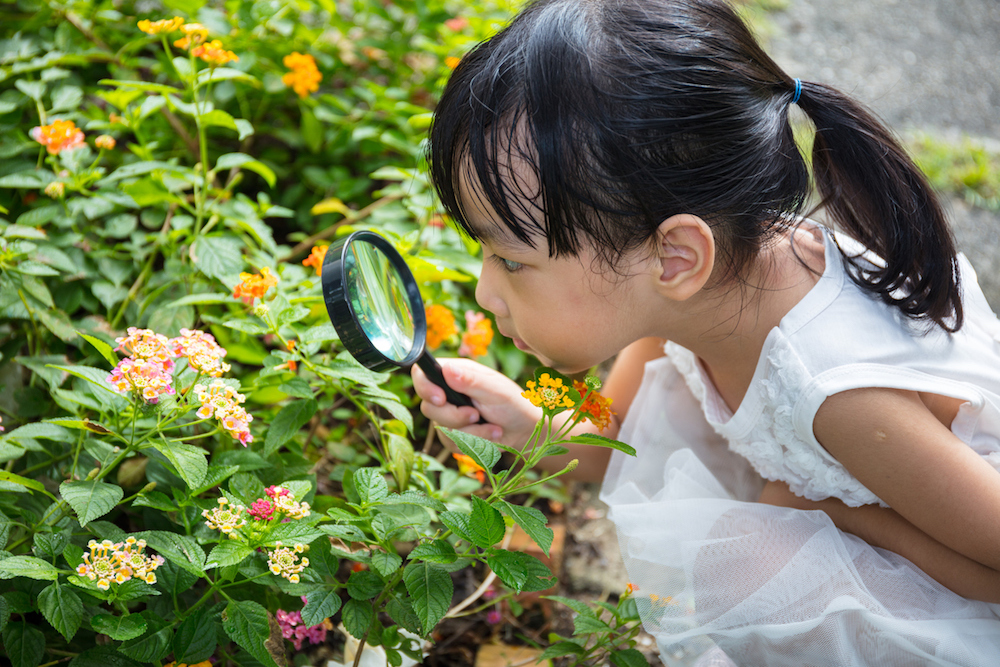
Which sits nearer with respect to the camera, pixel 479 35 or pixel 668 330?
pixel 668 330

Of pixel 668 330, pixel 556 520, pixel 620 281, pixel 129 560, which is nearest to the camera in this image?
pixel 129 560

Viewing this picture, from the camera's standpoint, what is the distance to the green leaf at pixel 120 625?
897 millimetres

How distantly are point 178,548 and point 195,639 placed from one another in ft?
0.40

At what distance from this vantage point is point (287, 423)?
1172mm

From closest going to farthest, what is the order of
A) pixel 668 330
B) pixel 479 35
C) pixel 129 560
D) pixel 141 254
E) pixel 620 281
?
pixel 129 560, pixel 620 281, pixel 668 330, pixel 141 254, pixel 479 35

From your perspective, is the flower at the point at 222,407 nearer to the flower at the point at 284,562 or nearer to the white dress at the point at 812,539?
the flower at the point at 284,562

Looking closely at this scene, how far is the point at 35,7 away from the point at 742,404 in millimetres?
1908

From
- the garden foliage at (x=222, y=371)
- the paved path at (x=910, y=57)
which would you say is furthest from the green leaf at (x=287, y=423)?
the paved path at (x=910, y=57)

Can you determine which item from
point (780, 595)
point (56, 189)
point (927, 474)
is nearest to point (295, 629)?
point (780, 595)

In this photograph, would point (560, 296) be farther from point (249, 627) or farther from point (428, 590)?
point (249, 627)

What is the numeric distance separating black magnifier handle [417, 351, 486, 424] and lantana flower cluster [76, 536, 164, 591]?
1.82 feet

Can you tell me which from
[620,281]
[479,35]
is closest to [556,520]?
[620,281]

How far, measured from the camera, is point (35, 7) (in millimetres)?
1896

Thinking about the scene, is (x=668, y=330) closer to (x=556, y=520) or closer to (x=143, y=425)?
(x=556, y=520)
